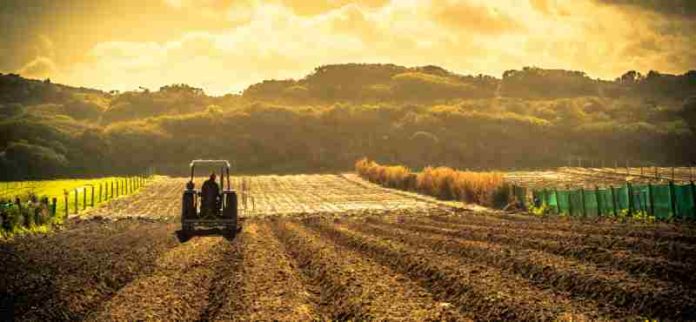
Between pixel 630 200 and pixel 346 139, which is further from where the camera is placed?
pixel 346 139

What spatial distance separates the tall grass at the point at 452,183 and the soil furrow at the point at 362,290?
24.3 meters

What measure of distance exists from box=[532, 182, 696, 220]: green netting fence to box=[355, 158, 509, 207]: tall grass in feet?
17.1

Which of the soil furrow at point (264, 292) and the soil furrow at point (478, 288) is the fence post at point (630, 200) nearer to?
the soil furrow at point (478, 288)

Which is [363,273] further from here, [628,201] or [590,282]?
[628,201]

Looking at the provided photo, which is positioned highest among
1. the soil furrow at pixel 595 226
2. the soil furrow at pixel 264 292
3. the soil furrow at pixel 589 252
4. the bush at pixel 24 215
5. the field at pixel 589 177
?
the field at pixel 589 177

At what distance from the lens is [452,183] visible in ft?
173

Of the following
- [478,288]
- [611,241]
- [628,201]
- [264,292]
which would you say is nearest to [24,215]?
[264,292]

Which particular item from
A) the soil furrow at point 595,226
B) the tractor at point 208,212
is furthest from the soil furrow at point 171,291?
the soil furrow at point 595,226

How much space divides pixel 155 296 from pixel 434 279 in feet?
18.9

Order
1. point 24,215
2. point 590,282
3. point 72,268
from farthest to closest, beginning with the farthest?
point 24,215
point 72,268
point 590,282

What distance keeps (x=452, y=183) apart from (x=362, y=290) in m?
38.3

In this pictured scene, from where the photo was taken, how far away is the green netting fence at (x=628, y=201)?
28203mm

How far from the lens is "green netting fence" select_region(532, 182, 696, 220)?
92.5 feet

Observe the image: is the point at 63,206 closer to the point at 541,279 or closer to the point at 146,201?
the point at 146,201
